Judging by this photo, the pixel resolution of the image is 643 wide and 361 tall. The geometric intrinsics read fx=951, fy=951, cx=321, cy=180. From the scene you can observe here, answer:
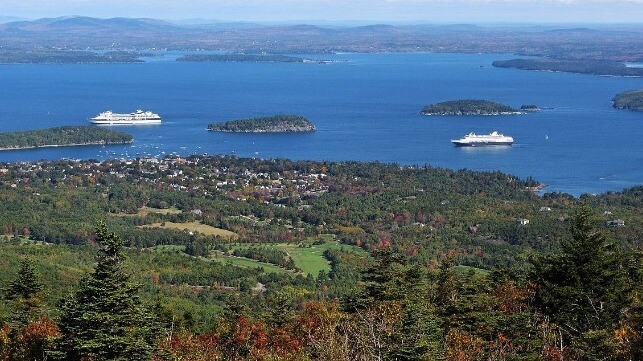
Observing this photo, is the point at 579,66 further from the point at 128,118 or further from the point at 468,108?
the point at 128,118

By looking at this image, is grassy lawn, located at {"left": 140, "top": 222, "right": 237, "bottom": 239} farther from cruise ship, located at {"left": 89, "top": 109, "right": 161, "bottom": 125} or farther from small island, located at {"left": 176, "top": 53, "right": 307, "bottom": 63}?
small island, located at {"left": 176, "top": 53, "right": 307, "bottom": 63}

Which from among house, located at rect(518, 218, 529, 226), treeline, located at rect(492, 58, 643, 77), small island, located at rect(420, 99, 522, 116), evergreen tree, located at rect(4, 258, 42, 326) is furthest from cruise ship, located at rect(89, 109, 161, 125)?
treeline, located at rect(492, 58, 643, 77)

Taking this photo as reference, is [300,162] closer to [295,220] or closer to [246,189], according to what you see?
[246,189]

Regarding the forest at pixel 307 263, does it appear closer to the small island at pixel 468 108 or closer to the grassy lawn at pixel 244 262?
the grassy lawn at pixel 244 262

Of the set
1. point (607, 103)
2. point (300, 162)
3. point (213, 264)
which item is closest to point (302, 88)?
point (607, 103)

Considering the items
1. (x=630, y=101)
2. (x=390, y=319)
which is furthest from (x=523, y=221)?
(x=630, y=101)

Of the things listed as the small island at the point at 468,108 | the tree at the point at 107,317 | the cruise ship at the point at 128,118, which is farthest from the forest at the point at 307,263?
the small island at the point at 468,108
